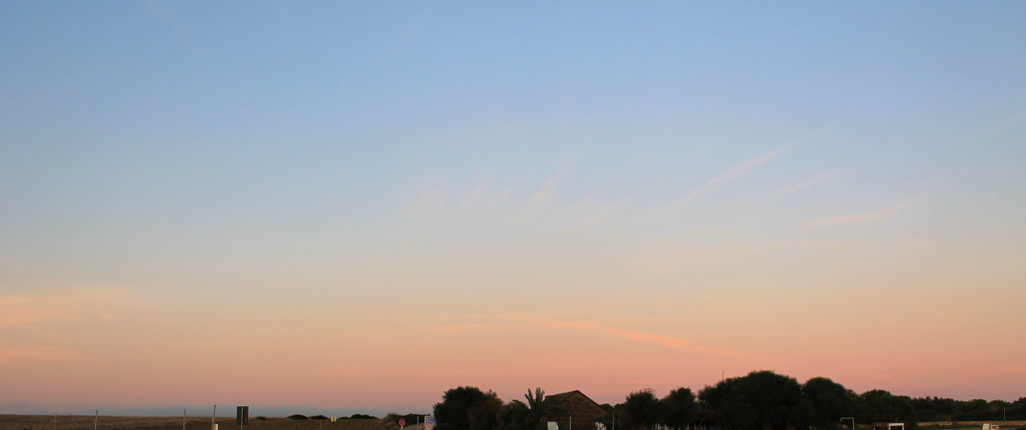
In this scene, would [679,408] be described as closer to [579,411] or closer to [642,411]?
[642,411]

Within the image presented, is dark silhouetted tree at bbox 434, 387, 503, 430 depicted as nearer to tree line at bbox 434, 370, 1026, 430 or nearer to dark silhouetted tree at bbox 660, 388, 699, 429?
tree line at bbox 434, 370, 1026, 430

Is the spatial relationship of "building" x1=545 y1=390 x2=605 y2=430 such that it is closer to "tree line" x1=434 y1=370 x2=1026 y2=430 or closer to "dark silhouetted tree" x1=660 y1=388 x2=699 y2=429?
"tree line" x1=434 y1=370 x2=1026 y2=430

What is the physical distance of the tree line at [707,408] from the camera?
79688 millimetres

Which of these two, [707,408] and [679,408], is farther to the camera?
[707,408]

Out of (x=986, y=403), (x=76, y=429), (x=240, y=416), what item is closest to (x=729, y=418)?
(x=240, y=416)

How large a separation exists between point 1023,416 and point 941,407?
26.9m

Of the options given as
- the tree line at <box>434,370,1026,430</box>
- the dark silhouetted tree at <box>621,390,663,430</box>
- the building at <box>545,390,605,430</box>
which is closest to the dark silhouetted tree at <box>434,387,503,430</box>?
the tree line at <box>434,370,1026,430</box>

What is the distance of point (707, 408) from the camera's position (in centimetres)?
8756

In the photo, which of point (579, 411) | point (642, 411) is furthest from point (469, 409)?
point (642, 411)

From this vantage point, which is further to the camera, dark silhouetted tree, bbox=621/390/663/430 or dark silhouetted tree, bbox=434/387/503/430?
dark silhouetted tree, bbox=434/387/503/430

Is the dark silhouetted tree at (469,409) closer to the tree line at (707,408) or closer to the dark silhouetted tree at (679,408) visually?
the tree line at (707,408)

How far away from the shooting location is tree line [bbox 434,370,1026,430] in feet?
261

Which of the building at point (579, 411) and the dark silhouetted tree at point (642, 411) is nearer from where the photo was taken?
the dark silhouetted tree at point (642, 411)

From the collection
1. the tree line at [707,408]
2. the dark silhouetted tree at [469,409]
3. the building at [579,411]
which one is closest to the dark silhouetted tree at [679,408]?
the tree line at [707,408]
